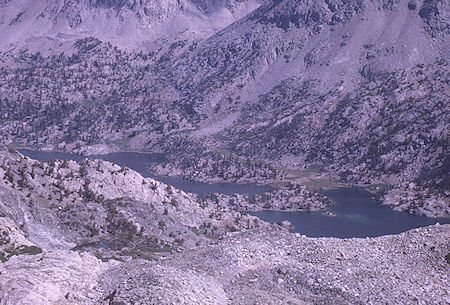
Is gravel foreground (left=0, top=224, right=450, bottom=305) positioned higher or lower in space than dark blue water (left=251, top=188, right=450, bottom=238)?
higher

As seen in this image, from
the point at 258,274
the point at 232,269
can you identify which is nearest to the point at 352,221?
the point at 258,274

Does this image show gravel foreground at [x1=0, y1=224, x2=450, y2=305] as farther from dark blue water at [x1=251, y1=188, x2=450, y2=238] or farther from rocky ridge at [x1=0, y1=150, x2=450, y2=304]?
dark blue water at [x1=251, y1=188, x2=450, y2=238]

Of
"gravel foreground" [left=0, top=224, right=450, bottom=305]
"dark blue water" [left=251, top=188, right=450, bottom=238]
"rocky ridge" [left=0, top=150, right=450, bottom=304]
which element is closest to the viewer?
"gravel foreground" [left=0, top=224, right=450, bottom=305]

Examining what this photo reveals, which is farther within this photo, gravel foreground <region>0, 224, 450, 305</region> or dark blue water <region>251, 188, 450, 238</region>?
dark blue water <region>251, 188, 450, 238</region>

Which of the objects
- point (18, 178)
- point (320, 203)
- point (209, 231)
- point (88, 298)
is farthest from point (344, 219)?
point (88, 298)

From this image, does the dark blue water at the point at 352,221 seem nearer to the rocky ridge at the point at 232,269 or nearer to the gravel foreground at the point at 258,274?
the rocky ridge at the point at 232,269

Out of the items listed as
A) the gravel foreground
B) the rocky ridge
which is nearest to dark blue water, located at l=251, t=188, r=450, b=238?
the rocky ridge

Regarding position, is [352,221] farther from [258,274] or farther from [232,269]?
[232,269]

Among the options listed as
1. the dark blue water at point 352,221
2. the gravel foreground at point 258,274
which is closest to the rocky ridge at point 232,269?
the gravel foreground at point 258,274

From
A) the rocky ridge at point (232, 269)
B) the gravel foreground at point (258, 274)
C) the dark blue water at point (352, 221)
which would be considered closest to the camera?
the gravel foreground at point (258, 274)

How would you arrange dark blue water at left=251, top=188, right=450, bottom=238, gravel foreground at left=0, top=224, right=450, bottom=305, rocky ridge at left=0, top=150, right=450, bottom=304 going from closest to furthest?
gravel foreground at left=0, top=224, right=450, bottom=305
rocky ridge at left=0, top=150, right=450, bottom=304
dark blue water at left=251, top=188, right=450, bottom=238
